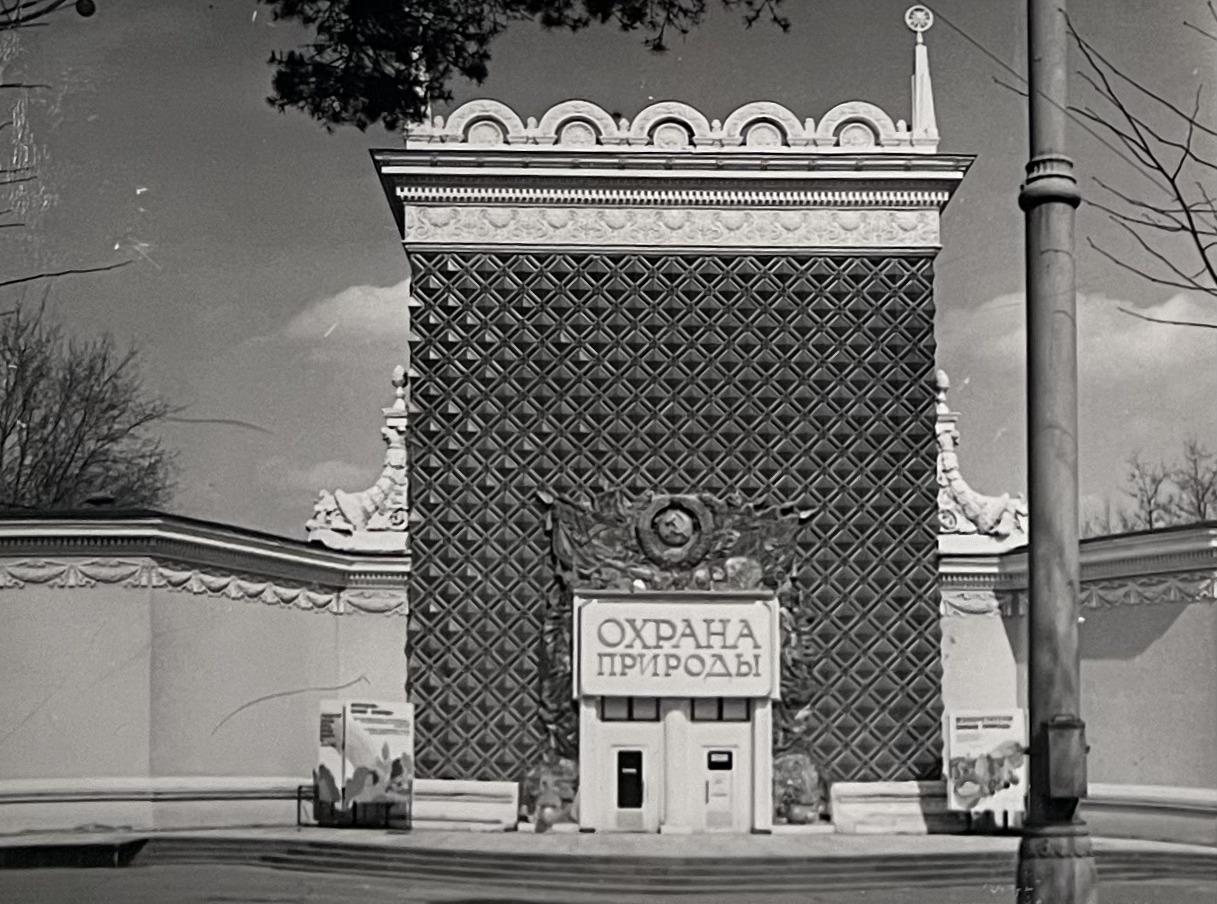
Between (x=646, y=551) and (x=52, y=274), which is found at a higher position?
(x=52, y=274)

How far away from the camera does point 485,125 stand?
937 centimetres

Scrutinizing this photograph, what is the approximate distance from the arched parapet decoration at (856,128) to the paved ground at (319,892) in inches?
171

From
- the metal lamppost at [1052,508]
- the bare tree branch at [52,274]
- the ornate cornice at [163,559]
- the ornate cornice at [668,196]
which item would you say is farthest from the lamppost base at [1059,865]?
the bare tree branch at [52,274]

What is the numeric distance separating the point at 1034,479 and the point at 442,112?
5.65 meters

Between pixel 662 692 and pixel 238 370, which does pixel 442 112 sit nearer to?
pixel 238 370

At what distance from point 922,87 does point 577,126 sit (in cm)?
202

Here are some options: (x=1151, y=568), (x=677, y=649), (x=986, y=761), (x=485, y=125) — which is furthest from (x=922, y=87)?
(x=986, y=761)

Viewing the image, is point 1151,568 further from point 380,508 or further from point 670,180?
point 380,508

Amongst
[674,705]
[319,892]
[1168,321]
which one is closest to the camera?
[319,892]

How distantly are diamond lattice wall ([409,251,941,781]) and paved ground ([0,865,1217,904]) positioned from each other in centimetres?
115

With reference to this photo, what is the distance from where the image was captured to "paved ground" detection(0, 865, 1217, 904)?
8352mm

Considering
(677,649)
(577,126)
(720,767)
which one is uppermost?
(577,126)

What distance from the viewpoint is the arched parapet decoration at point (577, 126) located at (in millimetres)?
9117

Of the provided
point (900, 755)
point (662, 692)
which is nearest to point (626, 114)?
point (662, 692)
